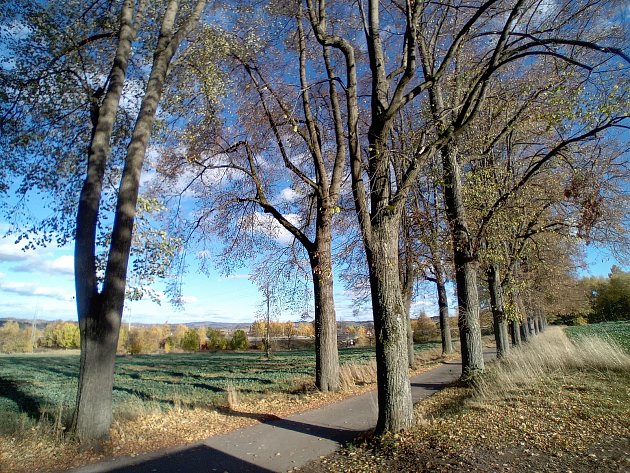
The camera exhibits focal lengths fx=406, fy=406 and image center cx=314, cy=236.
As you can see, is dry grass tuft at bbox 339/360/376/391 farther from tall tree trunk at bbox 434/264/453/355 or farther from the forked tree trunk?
tall tree trunk at bbox 434/264/453/355

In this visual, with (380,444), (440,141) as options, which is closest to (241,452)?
(380,444)

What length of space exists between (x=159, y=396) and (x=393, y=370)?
10.7 metres

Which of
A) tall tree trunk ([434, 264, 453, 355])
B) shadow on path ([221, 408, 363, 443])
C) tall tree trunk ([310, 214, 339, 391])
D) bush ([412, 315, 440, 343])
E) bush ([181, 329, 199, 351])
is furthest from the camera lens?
bush ([181, 329, 199, 351])

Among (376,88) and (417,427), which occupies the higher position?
(376,88)

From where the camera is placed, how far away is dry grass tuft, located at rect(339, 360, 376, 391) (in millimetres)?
12402

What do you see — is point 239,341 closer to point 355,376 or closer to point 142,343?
point 142,343

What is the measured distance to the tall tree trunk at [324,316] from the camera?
37.9 ft

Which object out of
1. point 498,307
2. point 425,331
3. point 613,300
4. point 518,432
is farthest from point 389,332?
point 613,300

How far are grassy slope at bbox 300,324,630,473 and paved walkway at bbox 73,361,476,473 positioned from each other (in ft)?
2.01

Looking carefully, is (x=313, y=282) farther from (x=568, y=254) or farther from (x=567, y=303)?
(x=567, y=303)

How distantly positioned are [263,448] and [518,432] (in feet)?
12.9

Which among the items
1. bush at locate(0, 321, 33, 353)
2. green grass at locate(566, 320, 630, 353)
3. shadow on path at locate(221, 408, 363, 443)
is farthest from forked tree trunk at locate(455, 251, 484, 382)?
bush at locate(0, 321, 33, 353)

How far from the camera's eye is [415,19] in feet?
23.0

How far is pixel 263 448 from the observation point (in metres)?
6.61
